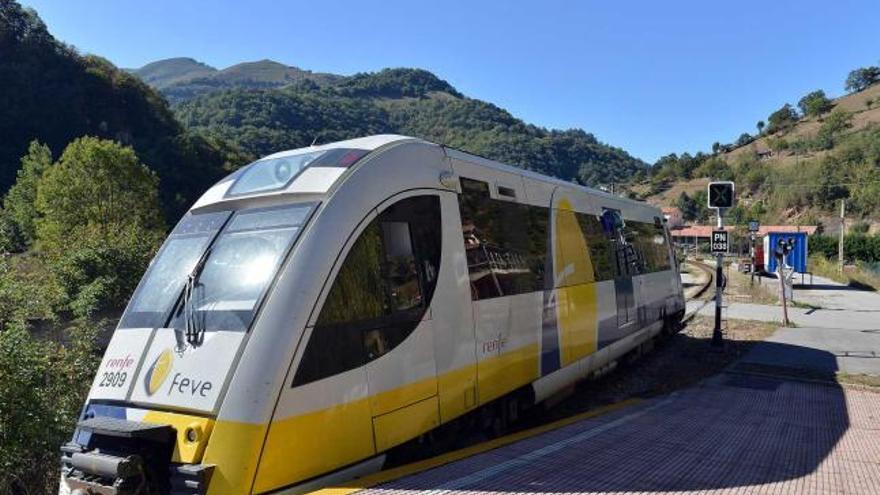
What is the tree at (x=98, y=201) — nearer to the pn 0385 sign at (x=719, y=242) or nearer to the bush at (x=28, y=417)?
the bush at (x=28, y=417)

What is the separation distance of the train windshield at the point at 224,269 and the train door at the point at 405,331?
810mm

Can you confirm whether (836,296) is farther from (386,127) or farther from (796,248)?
(386,127)

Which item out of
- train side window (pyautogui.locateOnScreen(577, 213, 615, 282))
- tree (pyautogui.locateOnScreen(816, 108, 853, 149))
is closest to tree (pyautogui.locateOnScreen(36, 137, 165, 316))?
train side window (pyautogui.locateOnScreen(577, 213, 615, 282))

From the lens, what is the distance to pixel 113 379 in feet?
16.3

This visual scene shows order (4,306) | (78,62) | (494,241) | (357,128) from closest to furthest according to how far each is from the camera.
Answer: (494,241) < (4,306) < (78,62) < (357,128)

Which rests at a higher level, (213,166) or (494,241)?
(213,166)

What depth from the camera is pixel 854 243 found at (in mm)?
65375

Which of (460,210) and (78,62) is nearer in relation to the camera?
(460,210)

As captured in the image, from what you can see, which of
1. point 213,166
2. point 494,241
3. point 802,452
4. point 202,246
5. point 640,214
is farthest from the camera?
point 213,166

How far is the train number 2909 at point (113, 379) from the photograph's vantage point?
4.89 m

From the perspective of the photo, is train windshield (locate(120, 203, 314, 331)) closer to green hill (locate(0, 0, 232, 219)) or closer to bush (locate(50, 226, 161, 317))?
bush (locate(50, 226, 161, 317))

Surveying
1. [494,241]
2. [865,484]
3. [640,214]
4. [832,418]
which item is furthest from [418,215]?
[640,214]

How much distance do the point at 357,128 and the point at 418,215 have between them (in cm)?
11147

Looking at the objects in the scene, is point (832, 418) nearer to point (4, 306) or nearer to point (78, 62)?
point (4, 306)
